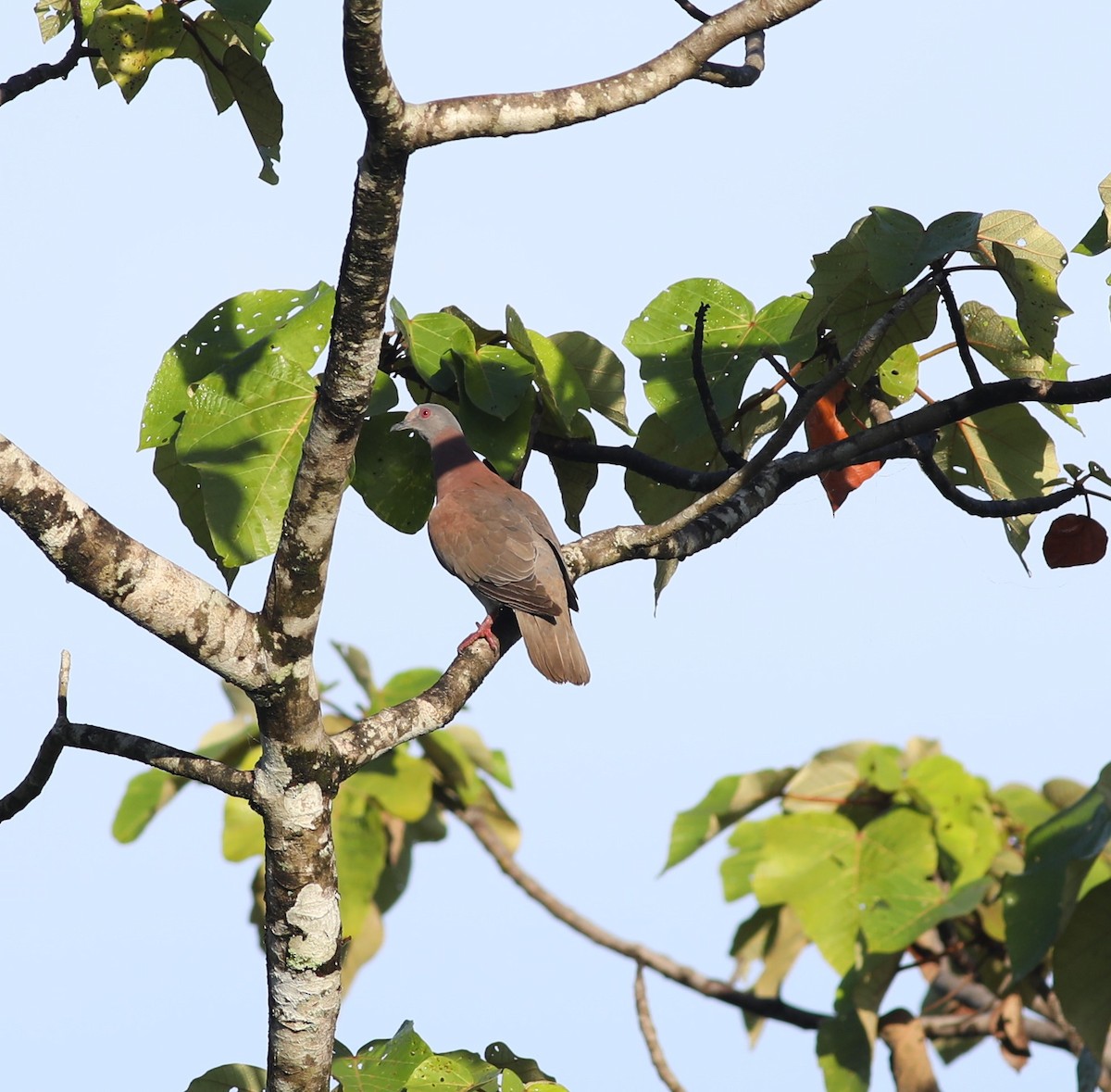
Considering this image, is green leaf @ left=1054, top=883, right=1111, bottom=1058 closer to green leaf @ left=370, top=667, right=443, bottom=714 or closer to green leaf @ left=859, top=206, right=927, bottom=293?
green leaf @ left=859, top=206, right=927, bottom=293

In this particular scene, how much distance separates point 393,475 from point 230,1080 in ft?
5.07

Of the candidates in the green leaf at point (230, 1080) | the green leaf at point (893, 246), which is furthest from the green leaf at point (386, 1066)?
the green leaf at point (893, 246)

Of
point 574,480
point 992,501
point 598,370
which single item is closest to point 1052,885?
point 992,501

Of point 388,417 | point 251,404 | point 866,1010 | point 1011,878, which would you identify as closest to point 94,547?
point 251,404

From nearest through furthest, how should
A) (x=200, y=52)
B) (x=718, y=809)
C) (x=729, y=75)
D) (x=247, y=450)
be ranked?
(x=729, y=75) → (x=247, y=450) → (x=200, y=52) → (x=718, y=809)

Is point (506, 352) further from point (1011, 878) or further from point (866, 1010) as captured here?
point (866, 1010)

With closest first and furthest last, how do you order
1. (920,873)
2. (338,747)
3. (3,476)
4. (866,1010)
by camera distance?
(3,476) < (338,747) < (866,1010) < (920,873)

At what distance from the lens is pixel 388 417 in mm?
3293

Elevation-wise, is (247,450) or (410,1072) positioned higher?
(247,450)

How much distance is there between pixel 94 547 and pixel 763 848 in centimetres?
368

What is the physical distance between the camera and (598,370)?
3537 mm

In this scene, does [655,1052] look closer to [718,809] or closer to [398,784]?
[718,809]

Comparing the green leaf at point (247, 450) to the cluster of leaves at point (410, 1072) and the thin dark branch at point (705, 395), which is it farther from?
the cluster of leaves at point (410, 1072)

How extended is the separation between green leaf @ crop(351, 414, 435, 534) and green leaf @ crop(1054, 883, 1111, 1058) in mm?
1961
